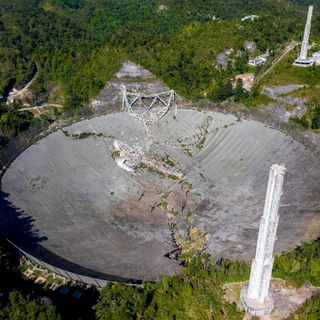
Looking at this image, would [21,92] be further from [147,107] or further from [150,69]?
[147,107]

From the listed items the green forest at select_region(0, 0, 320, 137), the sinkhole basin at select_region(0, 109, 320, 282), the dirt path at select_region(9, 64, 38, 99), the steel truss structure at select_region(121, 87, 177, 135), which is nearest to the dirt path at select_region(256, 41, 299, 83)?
the green forest at select_region(0, 0, 320, 137)

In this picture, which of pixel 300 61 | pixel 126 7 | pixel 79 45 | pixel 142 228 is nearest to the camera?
pixel 142 228

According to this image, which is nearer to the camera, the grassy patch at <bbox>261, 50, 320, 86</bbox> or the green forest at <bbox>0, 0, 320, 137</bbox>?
the grassy patch at <bbox>261, 50, 320, 86</bbox>

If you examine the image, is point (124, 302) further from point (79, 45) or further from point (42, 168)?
point (79, 45)

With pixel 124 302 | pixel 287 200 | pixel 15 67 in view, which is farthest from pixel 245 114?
pixel 15 67

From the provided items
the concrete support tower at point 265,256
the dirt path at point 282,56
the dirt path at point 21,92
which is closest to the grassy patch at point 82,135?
the concrete support tower at point 265,256

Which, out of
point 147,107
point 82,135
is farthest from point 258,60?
point 82,135

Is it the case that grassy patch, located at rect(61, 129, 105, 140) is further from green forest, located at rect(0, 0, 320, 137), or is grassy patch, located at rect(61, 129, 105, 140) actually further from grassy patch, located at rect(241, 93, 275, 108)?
grassy patch, located at rect(241, 93, 275, 108)
